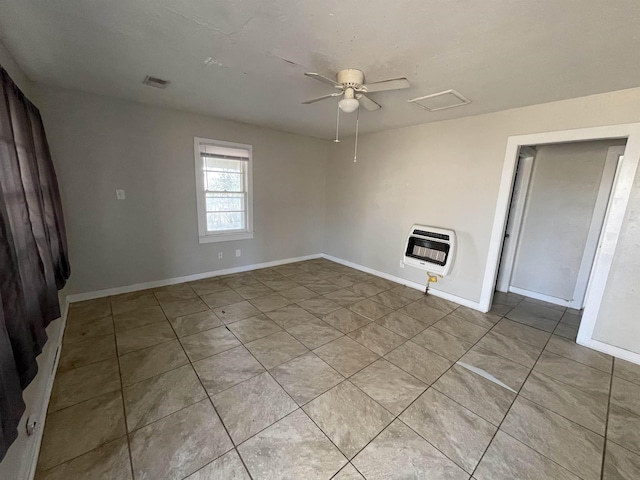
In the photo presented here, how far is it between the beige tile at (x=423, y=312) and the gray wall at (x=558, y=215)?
1.85 metres

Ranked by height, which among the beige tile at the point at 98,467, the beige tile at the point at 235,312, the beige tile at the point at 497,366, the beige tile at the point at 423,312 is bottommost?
the beige tile at the point at 98,467

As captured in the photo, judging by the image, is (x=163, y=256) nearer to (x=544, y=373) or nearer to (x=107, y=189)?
(x=107, y=189)

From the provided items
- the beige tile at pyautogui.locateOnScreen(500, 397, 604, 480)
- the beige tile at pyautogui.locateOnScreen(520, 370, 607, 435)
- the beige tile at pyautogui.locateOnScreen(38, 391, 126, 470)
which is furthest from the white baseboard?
the beige tile at pyautogui.locateOnScreen(38, 391, 126, 470)

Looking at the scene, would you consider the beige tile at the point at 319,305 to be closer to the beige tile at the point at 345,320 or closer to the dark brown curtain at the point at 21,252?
the beige tile at the point at 345,320

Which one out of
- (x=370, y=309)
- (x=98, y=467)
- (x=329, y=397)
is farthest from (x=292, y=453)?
(x=370, y=309)

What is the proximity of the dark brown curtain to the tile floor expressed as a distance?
0.63 meters

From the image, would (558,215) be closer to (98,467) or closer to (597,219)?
(597,219)

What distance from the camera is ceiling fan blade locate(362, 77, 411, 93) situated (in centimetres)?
192

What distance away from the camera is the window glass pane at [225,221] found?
414 centimetres

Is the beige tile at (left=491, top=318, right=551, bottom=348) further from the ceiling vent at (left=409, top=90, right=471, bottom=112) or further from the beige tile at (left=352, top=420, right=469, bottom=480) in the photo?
the ceiling vent at (left=409, top=90, right=471, bottom=112)

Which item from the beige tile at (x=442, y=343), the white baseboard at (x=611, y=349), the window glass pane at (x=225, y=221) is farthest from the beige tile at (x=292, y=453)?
the window glass pane at (x=225, y=221)

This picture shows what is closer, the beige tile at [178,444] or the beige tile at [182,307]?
the beige tile at [178,444]

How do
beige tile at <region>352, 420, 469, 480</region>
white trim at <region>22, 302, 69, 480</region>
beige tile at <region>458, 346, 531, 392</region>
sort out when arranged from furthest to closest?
1. beige tile at <region>458, 346, 531, 392</region>
2. beige tile at <region>352, 420, 469, 480</region>
3. white trim at <region>22, 302, 69, 480</region>

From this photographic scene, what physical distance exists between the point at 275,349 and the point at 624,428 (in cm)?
257
